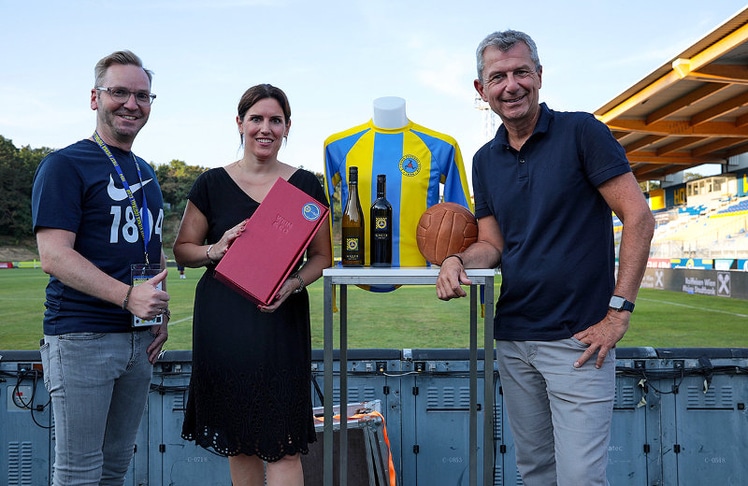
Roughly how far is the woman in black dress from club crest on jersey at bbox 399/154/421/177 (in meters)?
0.65

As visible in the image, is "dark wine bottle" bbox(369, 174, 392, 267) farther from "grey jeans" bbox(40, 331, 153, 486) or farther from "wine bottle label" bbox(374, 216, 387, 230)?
"grey jeans" bbox(40, 331, 153, 486)

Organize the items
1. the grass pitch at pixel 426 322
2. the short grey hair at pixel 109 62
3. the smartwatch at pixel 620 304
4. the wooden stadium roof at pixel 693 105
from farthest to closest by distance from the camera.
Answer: the wooden stadium roof at pixel 693 105 < the grass pitch at pixel 426 322 < the short grey hair at pixel 109 62 < the smartwatch at pixel 620 304

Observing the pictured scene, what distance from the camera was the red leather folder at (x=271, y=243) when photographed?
2082 mm

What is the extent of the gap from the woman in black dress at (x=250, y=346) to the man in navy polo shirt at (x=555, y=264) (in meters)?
0.62

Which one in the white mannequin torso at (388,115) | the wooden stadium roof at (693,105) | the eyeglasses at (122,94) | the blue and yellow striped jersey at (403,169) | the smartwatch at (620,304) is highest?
the wooden stadium roof at (693,105)

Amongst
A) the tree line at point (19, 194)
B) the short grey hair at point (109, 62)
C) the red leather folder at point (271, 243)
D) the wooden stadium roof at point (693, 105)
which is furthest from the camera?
the tree line at point (19, 194)

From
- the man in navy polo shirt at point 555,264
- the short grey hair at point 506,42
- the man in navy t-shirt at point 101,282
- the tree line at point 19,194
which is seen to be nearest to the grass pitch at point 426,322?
the man in navy polo shirt at point 555,264

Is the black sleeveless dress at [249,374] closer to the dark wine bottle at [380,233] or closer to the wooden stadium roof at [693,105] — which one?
the dark wine bottle at [380,233]

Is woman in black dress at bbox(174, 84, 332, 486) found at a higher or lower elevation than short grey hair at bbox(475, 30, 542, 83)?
lower

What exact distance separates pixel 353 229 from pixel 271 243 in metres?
0.49

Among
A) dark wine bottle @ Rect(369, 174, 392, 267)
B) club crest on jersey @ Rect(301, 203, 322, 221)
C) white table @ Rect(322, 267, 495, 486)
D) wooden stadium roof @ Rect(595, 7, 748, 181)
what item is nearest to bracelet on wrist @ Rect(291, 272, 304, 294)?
white table @ Rect(322, 267, 495, 486)

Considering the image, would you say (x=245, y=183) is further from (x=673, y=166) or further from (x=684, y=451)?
(x=673, y=166)

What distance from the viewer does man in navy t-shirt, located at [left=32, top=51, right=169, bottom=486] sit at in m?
1.99

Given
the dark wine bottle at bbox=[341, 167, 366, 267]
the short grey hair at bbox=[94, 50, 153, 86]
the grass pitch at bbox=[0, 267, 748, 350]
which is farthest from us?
the grass pitch at bbox=[0, 267, 748, 350]
